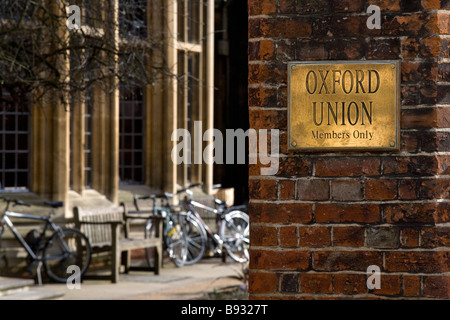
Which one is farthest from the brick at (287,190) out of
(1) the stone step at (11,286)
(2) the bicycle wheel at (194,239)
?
(2) the bicycle wheel at (194,239)

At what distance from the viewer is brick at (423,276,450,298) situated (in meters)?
3.22

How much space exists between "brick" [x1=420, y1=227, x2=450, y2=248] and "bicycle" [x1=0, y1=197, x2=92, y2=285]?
8109mm

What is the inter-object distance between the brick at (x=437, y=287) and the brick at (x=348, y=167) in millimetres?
417

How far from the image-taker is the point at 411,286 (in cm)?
323

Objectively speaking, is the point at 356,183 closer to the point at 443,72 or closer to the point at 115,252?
the point at 443,72

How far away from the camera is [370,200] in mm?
3254

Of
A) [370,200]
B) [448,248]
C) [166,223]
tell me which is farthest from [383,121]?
[166,223]

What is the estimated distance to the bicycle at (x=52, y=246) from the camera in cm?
1100

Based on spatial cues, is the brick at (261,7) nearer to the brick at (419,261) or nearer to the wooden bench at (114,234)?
the brick at (419,261)

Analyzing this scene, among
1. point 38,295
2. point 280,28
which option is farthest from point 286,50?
point 38,295

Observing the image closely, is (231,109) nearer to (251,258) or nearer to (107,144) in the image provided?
(107,144)

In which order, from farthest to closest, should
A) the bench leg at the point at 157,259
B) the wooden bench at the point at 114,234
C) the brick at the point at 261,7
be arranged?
the bench leg at the point at 157,259
the wooden bench at the point at 114,234
the brick at the point at 261,7

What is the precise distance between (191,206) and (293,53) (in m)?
10.6

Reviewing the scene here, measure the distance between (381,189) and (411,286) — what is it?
1.16 feet
